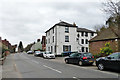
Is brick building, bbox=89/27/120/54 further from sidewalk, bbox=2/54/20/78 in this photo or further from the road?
sidewalk, bbox=2/54/20/78

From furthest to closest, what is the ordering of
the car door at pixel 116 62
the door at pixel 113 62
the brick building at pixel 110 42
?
the brick building at pixel 110 42
the door at pixel 113 62
the car door at pixel 116 62

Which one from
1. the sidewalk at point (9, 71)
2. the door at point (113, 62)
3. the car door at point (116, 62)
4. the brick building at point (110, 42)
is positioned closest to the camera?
the sidewalk at point (9, 71)

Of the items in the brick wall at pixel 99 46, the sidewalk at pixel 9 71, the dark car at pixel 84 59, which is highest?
the brick wall at pixel 99 46

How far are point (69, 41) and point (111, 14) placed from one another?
18.8 meters

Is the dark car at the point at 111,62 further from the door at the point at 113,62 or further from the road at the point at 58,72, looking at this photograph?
the road at the point at 58,72

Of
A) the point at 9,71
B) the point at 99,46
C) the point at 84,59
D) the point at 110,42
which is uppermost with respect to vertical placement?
the point at 110,42

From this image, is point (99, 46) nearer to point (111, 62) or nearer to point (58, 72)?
point (111, 62)

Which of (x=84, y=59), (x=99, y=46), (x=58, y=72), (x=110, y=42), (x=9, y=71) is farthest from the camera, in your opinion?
(x=99, y=46)

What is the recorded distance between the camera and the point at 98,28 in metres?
54.6

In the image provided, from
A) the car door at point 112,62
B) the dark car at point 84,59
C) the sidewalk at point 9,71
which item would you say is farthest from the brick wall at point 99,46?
the sidewalk at point 9,71

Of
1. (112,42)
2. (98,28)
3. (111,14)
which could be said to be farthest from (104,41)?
(98,28)

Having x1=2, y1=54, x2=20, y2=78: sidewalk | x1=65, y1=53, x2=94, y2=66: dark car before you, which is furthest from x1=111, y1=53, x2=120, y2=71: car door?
x1=2, y1=54, x2=20, y2=78: sidewalk

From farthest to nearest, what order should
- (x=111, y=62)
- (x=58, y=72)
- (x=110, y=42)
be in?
(x=110, y=42) < (x=58, y=72) < (x=111, y=62)

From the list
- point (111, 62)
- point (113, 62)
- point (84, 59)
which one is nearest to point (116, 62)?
point (113, 62)
